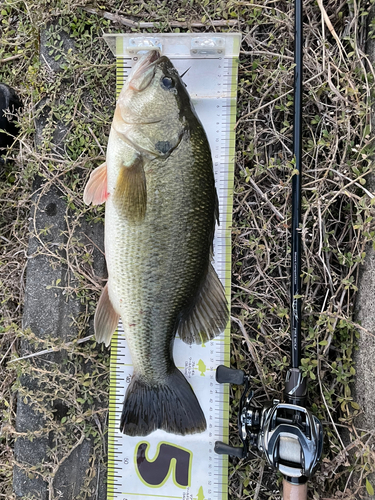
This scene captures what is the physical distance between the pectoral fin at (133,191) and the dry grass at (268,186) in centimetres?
64

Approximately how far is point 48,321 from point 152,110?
1.40 meters

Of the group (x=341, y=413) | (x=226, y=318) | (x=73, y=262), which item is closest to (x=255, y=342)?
(x=226, y=318)

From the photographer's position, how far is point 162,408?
1.97 metres

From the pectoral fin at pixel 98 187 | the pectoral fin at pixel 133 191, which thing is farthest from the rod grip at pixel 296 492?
the pectoral fin at pixel 98 187

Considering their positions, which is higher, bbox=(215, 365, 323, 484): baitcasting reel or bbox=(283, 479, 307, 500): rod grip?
bbox=(215, 365, 323, 484): baitcasting reel

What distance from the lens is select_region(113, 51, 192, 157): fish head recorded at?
1.68 metres

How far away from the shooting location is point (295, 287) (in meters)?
2.00

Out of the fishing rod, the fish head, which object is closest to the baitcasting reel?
the fishing rod

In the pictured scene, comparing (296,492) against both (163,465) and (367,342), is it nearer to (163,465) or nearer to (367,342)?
(163,465)

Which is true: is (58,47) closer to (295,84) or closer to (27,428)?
(295,84)

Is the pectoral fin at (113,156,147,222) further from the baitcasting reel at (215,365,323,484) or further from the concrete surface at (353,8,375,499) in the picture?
the concrete surface at (353,8,375,499)

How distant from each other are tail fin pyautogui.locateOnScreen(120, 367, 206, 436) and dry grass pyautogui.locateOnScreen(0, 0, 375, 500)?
11.8 inches

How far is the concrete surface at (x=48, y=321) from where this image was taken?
2213mm

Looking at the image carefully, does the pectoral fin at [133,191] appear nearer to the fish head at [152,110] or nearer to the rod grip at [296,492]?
the fish head at [152,110]
